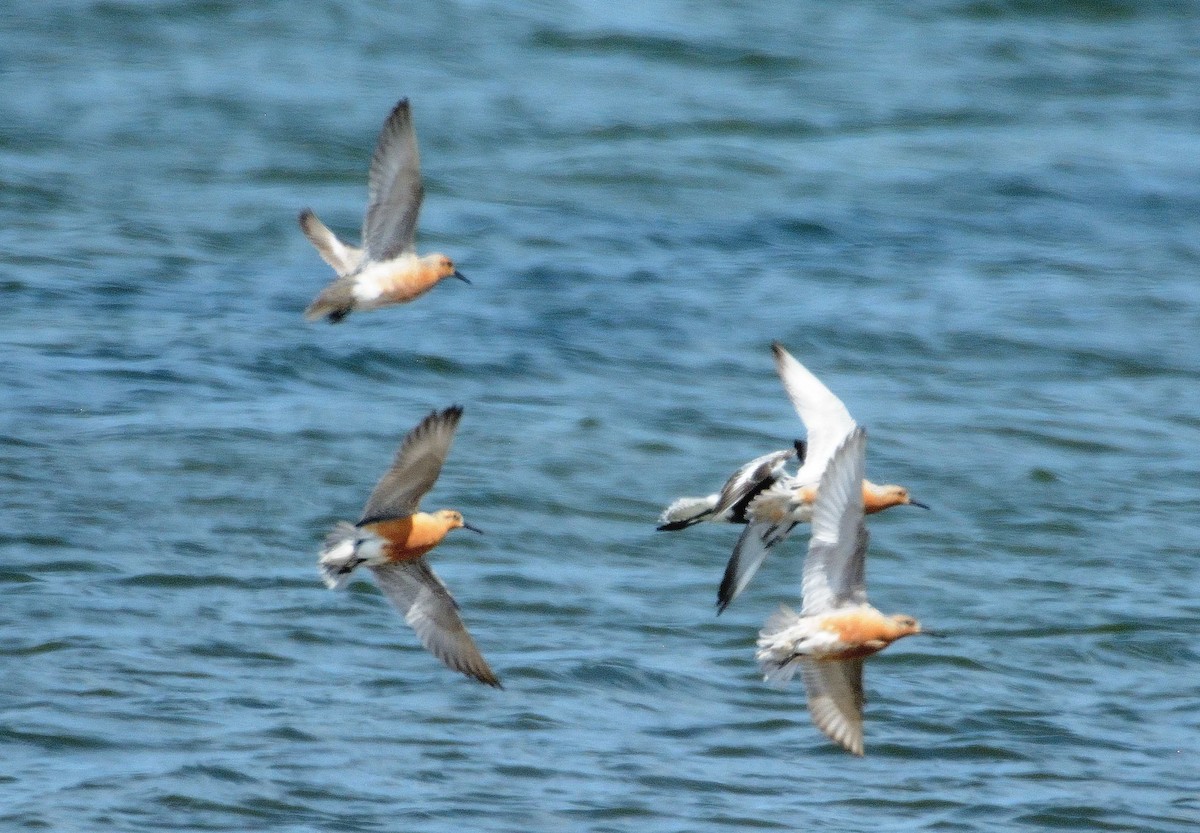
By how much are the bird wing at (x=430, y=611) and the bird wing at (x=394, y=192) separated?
1514mm

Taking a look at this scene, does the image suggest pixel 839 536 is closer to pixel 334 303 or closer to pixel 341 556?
pixel 341 556

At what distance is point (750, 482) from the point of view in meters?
8.62

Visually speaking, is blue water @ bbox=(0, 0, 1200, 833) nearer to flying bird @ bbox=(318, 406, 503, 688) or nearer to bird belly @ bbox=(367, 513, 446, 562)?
flying bird @ bbox=(318, 406, 503, 688)

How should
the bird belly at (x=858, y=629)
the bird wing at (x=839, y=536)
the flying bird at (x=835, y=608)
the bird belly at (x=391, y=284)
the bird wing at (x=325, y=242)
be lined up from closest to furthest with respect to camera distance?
the bird wing at (x=839, y=536) → the flying bird at (x=835, y=608) → the bird belly at (x=858, y=629) → the bird belly at (x=391, y=284) → the bird wing at (x=325, y=242)

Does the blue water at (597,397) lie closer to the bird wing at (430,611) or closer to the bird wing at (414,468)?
the bird wing at (430,611)

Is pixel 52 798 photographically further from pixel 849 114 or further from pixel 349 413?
pixel 849 114

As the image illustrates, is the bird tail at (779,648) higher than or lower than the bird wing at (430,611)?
higher

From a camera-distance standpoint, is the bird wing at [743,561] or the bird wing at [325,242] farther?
the bird wing at [325,242]

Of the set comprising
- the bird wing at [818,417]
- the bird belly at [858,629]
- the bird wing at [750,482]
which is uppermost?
the bird wing at [818,417]

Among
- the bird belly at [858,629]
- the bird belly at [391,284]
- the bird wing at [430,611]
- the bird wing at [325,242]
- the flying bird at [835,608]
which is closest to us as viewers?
the flying bird at [835,608]

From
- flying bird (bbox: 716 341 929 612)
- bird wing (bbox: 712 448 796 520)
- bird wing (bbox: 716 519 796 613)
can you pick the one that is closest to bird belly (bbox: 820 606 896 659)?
flying bird (bbox: 716 341 929 612)

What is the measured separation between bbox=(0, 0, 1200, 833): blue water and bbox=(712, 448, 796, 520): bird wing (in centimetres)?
144

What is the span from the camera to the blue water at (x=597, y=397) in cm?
977

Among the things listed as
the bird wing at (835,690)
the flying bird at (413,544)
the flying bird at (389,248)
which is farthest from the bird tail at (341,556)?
the bird wing at (835,690)
